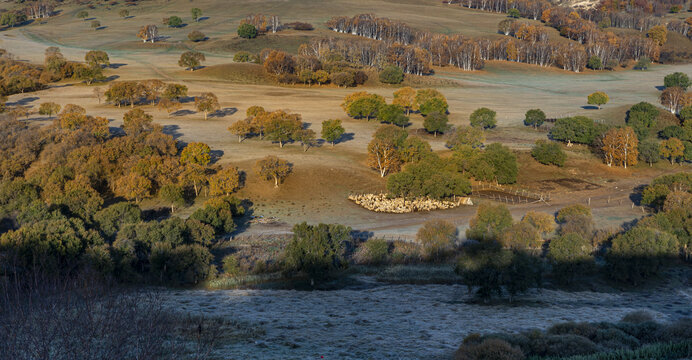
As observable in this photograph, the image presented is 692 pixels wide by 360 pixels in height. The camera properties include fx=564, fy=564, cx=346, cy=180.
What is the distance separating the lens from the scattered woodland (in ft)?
81.6

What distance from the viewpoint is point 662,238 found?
132 ft

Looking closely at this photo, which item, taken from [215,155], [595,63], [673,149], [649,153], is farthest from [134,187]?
[595,63]

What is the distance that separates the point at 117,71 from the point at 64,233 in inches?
3900

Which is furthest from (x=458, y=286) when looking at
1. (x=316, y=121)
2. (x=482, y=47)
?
(x=482, y=47)

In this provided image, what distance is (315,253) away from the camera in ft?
128

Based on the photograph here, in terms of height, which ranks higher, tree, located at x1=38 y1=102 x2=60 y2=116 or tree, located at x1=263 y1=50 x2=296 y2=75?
tree, located at x1=263 y1=50 x2=296 y2=75

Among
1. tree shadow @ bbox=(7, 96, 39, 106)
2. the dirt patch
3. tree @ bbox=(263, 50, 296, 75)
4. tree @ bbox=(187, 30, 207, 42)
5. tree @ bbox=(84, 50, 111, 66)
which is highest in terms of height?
tree @ bbox=(187, 30, 207, 42)

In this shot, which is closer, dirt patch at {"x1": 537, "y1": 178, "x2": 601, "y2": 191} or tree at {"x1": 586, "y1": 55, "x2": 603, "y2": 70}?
dirt patch at {"x1": 537, "y1": 178, "x2": 601, "y2": 191}

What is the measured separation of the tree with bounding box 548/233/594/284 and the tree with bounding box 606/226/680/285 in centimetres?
183

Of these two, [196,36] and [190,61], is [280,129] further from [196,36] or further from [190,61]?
[196,36]

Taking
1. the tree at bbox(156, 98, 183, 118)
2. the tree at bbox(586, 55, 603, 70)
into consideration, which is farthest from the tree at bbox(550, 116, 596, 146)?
the tree at bbox(586, 55, 603, 70)

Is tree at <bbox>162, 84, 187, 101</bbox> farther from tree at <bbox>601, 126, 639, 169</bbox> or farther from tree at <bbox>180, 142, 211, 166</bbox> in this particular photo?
tree at <bbox>601, 126, 639, 169</bbox>

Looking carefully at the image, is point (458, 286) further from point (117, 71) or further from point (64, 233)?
point (117, 71)

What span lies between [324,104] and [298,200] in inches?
1966
